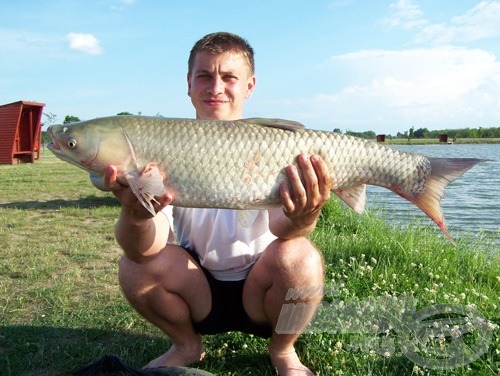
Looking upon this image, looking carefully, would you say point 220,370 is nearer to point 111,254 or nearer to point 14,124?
point 111,254

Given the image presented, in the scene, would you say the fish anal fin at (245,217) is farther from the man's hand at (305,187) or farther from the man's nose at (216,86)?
the man's nose at (216,86)

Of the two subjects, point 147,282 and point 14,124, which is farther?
point 14,124

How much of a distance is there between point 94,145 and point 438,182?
1.50m

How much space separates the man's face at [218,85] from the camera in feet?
9.48

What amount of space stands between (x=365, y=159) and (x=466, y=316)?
114cm

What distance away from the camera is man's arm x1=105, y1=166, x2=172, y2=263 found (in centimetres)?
226

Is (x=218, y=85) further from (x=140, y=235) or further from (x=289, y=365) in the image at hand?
(x=289, y=365)

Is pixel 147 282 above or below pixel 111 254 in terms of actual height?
above

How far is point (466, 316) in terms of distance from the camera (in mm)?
2857

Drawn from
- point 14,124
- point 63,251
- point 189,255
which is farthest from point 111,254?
point 14,124

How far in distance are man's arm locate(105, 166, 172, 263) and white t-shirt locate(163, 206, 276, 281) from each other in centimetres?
18

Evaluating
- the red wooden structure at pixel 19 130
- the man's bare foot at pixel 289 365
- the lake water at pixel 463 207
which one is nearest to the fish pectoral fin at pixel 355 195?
the man's bare foot at pixel 289 365

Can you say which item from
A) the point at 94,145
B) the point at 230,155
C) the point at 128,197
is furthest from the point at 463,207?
the point at 94,145

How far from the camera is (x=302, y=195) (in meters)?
2.32
